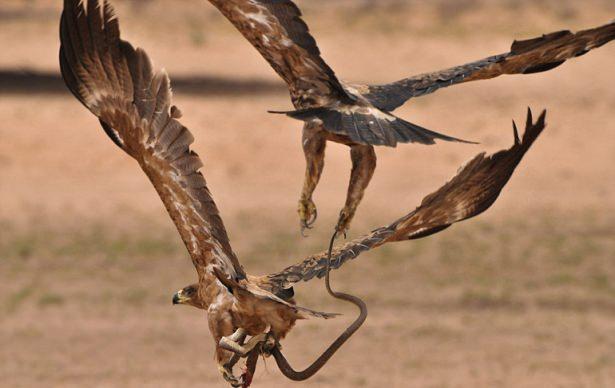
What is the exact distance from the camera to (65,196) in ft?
69.8

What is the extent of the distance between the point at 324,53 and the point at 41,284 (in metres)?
9.46

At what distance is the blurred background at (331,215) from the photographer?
15.8 metres

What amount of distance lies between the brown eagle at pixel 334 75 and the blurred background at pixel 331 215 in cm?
715

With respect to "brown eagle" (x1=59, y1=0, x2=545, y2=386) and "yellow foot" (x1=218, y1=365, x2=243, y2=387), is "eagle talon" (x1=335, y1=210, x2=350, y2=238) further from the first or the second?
"yellow foot" (x1=218, y1=365, x2=243, y2=387)

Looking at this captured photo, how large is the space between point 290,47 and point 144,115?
1.41m

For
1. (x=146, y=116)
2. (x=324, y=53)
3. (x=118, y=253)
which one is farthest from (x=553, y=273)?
(x=146, y=116)

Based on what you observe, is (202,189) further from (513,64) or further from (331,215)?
(331,215)

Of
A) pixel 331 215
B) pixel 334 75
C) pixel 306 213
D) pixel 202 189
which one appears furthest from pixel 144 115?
pixel 331 215

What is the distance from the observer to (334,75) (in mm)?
7078

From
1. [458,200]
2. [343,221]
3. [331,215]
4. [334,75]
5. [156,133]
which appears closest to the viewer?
[334,75]

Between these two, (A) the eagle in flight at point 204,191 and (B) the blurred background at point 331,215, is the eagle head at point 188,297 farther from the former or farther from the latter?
(B) the blurred background at point 331,215

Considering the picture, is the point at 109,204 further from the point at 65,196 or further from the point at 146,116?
the point at 146,116

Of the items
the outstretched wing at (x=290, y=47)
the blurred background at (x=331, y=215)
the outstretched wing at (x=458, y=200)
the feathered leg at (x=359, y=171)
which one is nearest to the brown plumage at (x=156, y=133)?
the outstretched wing at (x=458, y=200)

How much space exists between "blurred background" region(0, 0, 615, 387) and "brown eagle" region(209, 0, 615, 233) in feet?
23.5
